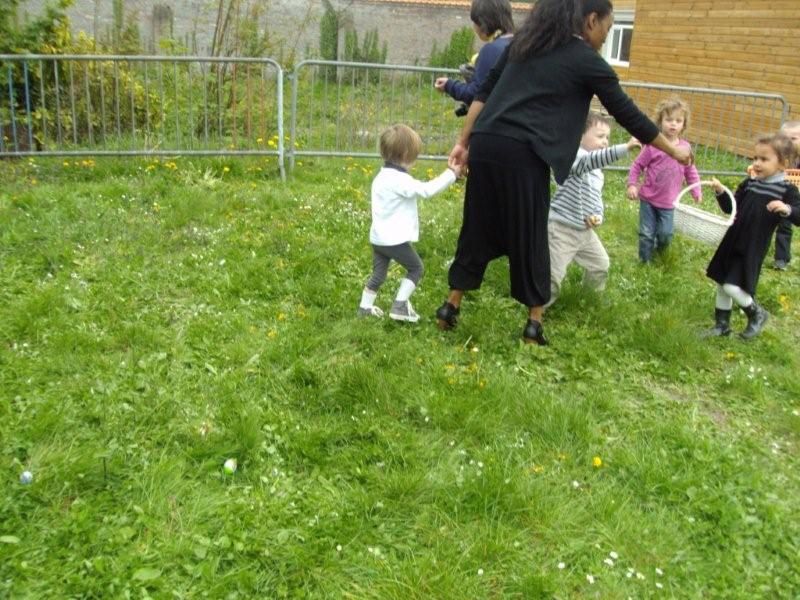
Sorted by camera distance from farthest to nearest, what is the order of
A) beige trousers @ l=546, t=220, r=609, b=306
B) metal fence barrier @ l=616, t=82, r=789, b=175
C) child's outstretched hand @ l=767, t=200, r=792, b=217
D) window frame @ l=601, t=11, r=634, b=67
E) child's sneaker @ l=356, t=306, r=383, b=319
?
window frame @ l=601, t=11, r=634, b=67, metal fence barrier @ l=616, t=82, r=789, b=175, beige trousers @ l=546, t=220, r=609, b=306, child's sneaker @ l=356, t=306, r=383, b=319, child's outstretched hand @ l=767, t=200, r=792, b=217

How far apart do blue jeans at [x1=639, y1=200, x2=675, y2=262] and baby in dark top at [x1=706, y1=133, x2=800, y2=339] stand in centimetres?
112

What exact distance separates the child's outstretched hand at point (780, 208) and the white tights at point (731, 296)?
51cm

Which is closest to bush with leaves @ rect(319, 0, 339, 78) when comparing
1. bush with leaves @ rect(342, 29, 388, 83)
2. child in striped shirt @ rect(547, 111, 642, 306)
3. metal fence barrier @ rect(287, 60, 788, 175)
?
bush with leaves @ rect(342, 29, 388, 83)

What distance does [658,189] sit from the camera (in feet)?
19.0

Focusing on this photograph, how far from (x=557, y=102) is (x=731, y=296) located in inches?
74.5

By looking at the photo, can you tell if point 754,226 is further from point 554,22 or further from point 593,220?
point 554,22

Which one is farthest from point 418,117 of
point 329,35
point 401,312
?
point 329,35

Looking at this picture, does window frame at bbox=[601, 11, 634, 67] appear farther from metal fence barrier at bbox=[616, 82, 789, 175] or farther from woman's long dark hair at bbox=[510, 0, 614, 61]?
woman's long dark hair at bbox=[510, 0, 614, 61]

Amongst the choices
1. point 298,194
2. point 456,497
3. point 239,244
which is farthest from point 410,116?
point 456,497

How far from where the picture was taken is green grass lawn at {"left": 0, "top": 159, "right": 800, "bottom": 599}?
266 cm

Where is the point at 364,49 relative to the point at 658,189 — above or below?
above

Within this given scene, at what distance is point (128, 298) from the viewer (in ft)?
15.3

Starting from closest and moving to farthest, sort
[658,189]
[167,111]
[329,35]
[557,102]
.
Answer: [557,102], [658,189], [167,111], [329,35]

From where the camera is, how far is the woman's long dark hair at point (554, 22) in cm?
362
